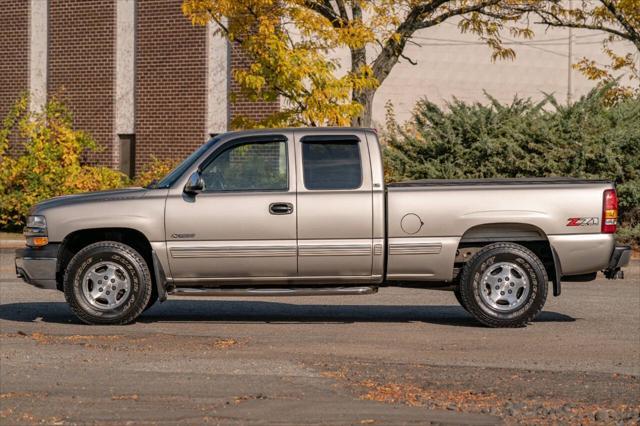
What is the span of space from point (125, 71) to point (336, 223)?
1976 centimetres

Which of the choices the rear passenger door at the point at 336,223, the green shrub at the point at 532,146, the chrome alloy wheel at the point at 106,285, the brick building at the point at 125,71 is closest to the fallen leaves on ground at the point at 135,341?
the chrome alloy wheel at the point at 106,285

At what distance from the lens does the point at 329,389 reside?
8.30 meters

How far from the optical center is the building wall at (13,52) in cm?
3153

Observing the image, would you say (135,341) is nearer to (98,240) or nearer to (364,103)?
(98,240)

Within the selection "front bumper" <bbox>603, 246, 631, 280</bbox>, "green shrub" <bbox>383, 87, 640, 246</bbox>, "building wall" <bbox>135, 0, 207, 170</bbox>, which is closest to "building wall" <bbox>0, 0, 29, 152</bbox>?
"building wall" <bbox>135, 0, 207, 170</bbox>

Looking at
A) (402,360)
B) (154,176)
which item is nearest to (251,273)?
(402,360)

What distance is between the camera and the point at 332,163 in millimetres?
11906

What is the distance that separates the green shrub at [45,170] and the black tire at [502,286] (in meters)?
16.8

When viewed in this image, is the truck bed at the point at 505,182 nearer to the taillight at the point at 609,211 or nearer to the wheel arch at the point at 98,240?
the taillight at the point at 609,211

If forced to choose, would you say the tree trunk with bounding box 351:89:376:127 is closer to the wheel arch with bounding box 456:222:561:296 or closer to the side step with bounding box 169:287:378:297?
the wheel arch with bounding box 456:222:561:296

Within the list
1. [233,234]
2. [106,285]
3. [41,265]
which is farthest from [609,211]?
[41,265]

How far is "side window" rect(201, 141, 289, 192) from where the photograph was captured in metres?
11.9

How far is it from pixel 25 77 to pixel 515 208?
2242cm

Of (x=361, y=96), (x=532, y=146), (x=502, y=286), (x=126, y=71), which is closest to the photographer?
(x=502, y=286)
